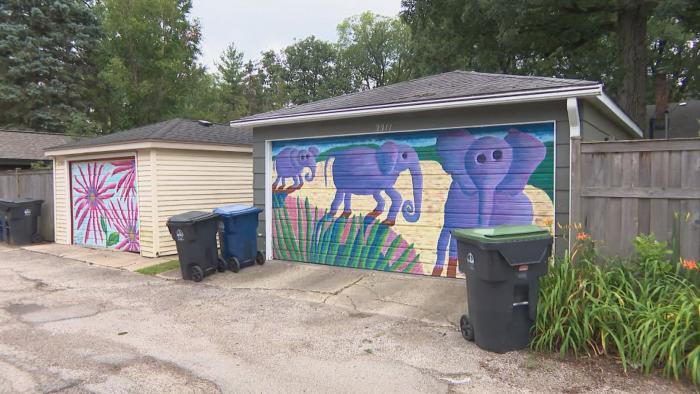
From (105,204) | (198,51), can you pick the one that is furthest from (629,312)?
(198,51)

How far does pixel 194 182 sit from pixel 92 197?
119 inches

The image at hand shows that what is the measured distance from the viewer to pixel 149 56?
915 inches

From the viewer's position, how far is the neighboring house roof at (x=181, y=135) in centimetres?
966

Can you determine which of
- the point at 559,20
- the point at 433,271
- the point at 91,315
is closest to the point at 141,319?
the point at 91,315

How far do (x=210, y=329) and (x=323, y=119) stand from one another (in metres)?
3.85

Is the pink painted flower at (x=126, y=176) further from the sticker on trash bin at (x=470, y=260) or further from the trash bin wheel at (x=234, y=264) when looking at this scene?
the sticker on trash bin at (x=470, y=260)

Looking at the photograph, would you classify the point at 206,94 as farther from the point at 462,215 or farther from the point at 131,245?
the point at 462,215

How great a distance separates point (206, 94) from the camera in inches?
1064

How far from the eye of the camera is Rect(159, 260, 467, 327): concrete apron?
18.3 ft

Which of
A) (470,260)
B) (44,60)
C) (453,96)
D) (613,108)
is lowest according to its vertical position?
(470,260)

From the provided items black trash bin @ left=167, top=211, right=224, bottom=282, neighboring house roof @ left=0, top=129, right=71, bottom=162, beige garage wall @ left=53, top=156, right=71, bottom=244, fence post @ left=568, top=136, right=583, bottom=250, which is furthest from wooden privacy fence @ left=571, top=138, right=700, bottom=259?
neighboring house roof @ left=0, top=129, right=71, bottom=162

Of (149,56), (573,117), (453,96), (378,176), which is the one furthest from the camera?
(149,56)

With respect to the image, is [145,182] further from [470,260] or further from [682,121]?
[682,121]

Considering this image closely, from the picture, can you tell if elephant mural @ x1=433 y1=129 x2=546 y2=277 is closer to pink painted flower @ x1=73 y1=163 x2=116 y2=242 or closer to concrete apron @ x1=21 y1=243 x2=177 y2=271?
concrete apron @ x1=21 y1=243 x2=177 y2=271
